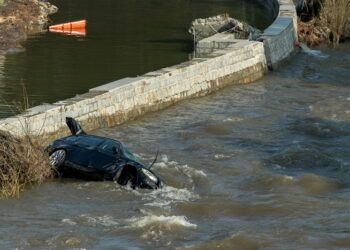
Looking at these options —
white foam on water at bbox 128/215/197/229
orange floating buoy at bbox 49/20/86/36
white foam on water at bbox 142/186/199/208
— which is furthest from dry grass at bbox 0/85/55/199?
orange floating buoy at bbox 49/20/86/36

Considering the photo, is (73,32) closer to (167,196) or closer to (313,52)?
(313,52)

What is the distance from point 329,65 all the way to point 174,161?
13191 millimetres

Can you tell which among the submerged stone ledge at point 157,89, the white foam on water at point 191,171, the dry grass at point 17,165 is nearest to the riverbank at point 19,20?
the submerged stone ledge at point 157,89

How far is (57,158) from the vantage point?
1477 centimetres

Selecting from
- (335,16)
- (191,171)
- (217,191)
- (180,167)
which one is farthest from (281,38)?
(217,191)

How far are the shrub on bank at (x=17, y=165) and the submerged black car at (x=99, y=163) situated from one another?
0.53 metres

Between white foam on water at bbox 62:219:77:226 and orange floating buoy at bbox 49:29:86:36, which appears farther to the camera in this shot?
orange floating buoy at bbox 49:29:86:36

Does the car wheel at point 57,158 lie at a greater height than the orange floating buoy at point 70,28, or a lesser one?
greater

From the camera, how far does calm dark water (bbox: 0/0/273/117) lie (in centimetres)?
2547

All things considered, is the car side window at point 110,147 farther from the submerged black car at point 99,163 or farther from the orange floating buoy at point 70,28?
the orange floating buoy at point 70,28

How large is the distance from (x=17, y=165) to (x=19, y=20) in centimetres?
2383

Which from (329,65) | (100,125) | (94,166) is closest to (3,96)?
(100,125)

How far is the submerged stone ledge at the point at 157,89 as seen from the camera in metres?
17.1

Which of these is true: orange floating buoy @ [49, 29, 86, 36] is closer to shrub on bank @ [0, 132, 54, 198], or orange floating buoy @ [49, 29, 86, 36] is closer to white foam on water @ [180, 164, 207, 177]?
white foam on water @ [180, 164, 207, 177]
